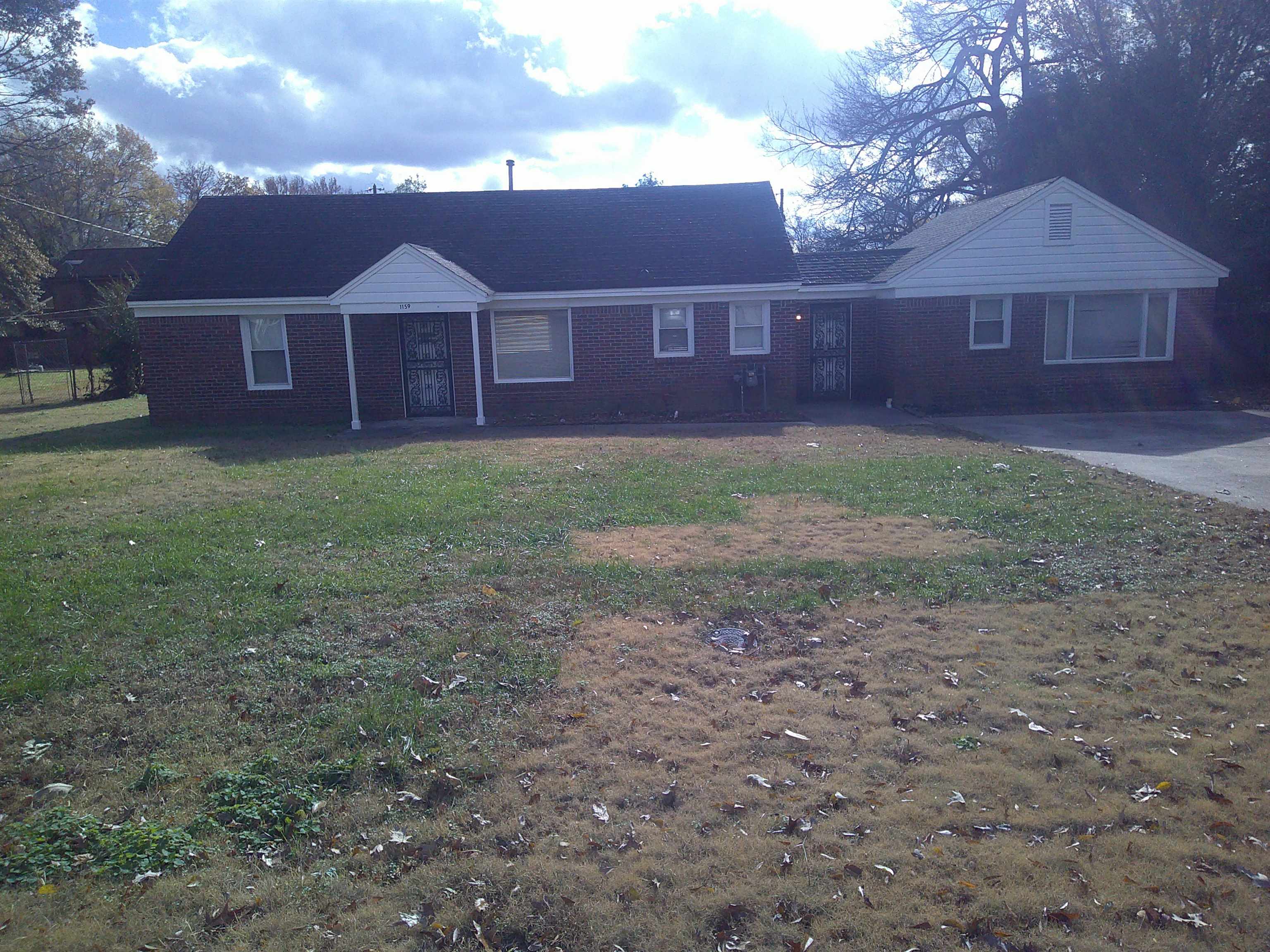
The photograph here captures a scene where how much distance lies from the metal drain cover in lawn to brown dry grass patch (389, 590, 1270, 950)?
107 millimetres

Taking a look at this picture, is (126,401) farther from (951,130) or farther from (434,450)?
(951,130)

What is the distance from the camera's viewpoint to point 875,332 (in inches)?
892

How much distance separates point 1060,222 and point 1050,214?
28 centimetres

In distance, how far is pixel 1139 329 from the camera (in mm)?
20781

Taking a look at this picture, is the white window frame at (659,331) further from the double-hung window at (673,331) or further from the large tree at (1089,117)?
the large tree at (1089,117)

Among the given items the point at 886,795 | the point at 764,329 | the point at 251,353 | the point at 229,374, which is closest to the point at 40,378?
the point at 229,374

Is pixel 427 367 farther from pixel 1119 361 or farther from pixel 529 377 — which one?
pixel 1119 361

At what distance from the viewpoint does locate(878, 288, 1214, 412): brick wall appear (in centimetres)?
2055

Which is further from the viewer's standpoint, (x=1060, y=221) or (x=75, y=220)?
(x=75, y=220)

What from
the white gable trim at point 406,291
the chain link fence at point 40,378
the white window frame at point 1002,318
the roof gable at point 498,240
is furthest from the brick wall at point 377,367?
the white window frame at point 1002,318

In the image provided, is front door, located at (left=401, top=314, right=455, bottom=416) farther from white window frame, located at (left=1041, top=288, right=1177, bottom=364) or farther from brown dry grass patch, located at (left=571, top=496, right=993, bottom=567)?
white window frame, located at (left=1041, top=288, right=1177, bottom=364)

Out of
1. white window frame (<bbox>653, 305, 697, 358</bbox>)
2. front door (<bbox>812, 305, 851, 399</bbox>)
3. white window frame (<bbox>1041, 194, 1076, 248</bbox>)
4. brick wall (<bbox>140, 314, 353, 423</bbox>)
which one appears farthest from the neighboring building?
white window frame (<bbox>1041, 194, 1076, 248</bbox>)

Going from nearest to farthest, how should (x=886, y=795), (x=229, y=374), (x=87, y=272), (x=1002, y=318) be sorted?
1. (x=886, y=795)
2. (x=229, y=374)
3. (x=1002, y=318)
4. (x=87, y=272)

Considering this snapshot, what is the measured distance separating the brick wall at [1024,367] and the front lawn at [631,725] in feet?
34.6
